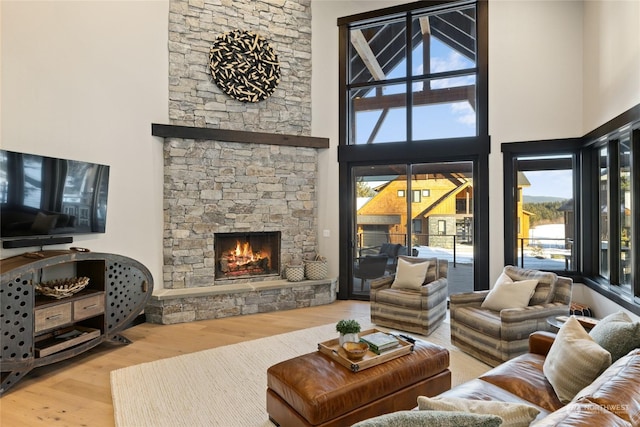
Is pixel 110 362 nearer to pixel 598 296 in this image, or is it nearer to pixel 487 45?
pixel 598 296

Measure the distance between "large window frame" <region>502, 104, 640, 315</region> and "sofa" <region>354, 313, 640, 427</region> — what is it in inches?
75.4

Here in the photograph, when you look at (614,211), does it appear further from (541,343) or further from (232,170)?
(232,170)

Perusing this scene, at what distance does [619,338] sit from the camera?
1971 mm

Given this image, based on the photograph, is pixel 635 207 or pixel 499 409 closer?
pixel 499 409

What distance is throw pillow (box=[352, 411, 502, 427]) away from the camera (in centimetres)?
112

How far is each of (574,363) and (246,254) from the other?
177 inches

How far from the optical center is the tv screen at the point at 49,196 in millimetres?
3256

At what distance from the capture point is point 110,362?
3533 mm

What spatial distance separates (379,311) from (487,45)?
4131mm

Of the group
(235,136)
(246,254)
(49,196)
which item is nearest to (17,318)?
(49,196)

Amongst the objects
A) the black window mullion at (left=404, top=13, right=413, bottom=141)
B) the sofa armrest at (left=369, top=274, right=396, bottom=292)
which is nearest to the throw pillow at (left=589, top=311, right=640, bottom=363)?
the sofa armrest at (left=369, top=274, right=396, bottom=292)

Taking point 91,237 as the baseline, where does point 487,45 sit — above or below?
above

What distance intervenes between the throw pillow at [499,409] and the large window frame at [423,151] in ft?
13.8

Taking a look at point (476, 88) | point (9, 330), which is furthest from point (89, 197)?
point (476, 88)
